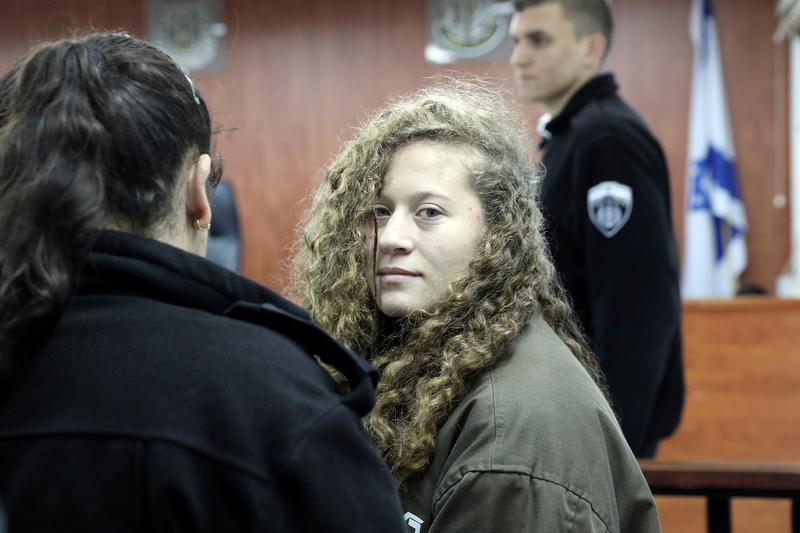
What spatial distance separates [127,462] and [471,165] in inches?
27.8

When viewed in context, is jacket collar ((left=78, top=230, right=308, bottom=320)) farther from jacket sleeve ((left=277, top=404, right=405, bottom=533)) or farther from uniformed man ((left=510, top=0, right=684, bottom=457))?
uniformed man ((left=510, top=0, right=684, bottom=457))

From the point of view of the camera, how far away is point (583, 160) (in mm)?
2393

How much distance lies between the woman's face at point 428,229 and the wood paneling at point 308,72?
192 inches

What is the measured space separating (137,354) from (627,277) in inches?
63.2

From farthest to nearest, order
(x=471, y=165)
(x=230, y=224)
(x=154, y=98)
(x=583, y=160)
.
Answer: (x=230, y=224) → (x=583, y=160) → (x=471, y=165) → (x=154, y=98)

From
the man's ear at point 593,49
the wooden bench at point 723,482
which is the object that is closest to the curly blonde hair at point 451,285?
the wooden bench at point 723,482

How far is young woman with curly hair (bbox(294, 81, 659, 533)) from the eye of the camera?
1.17m

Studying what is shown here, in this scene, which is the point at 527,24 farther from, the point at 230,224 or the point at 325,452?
the point at 325,452

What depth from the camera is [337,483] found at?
0.92 m

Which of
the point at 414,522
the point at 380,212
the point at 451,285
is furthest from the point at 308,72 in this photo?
the point at 414,522

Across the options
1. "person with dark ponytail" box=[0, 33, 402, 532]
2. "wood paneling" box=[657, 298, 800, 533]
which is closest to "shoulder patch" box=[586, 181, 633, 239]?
"person with dark ponytail" box=[0, 33, 402, 532]

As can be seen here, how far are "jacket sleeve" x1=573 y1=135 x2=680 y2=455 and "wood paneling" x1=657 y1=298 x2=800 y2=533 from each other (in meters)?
2.03

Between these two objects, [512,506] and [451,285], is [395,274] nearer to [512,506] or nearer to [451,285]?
[451,285]

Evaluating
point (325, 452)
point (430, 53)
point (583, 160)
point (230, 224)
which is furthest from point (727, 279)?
point (325, 452)
